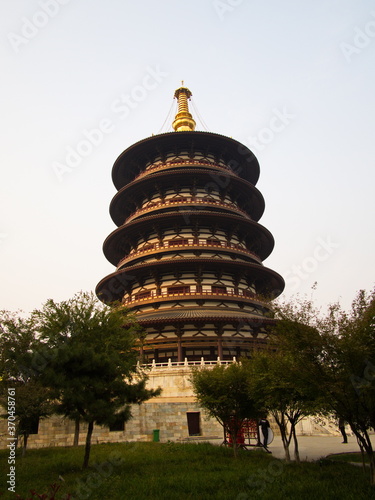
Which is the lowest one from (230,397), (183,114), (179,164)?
(230,397)

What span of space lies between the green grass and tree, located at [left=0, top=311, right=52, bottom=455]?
1913 mm

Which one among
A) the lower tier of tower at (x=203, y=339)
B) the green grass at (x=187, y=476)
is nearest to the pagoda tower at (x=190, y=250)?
the lower tier of tower at (x=203, y=339)

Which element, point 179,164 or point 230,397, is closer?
point 230,397

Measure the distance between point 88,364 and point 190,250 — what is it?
2252 centimetres

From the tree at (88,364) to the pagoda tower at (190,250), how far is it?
1340cm

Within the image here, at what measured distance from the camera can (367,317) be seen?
33.3ft

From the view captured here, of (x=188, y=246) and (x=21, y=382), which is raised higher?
(x=188, y=246)

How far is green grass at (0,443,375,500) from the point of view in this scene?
379 inches

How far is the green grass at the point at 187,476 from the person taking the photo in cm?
962

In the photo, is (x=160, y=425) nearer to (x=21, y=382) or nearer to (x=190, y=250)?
(x=21, y=382)

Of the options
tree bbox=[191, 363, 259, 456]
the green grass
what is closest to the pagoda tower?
tree bbox=[191, 363, 259, 456]

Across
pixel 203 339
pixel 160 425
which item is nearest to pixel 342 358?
pixel 160 425

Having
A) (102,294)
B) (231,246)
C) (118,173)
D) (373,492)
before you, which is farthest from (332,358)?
(118,173)

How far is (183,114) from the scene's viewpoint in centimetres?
5034
